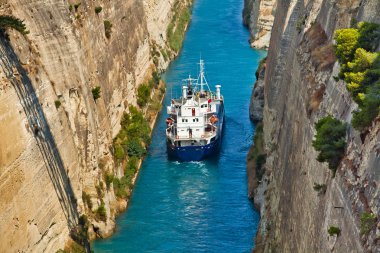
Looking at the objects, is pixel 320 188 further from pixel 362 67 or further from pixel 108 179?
pixel 108 179

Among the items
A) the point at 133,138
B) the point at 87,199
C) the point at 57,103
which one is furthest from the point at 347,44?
the point at 133,138

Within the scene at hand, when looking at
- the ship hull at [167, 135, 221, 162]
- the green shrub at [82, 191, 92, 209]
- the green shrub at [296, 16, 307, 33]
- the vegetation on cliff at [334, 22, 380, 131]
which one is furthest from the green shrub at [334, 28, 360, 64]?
the ship hull at [167, 135, 221, 162]

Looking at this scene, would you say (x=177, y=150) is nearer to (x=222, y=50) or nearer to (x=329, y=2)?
(x=329, y=2)

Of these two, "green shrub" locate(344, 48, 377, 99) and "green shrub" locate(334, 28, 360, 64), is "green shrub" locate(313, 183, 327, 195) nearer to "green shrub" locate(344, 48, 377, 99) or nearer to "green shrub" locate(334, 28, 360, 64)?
"green shrub" locate(344, 48, 377, 99)

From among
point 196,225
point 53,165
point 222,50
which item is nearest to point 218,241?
point 196,225

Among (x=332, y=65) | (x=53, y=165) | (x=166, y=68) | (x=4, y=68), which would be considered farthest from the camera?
(x=166, y=68)
